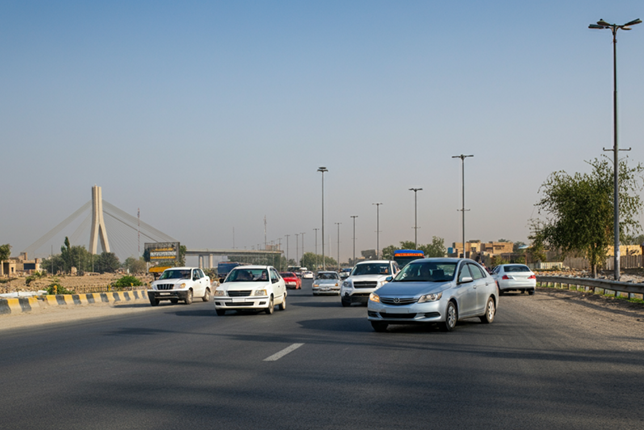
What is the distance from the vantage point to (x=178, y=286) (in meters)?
28.9

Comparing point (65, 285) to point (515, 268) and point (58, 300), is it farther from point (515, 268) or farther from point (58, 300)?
point (515, 268)

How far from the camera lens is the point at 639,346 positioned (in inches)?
461

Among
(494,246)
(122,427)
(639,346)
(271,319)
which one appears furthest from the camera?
(494,246)

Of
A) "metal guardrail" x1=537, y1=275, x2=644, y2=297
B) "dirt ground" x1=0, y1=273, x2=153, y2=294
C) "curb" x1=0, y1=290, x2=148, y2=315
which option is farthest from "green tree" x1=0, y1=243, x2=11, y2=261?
"metal guardrail" x1=537, y1=275, x2=644, y2=297

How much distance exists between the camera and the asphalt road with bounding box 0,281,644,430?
635cm

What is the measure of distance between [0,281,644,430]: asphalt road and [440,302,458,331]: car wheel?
31 cm

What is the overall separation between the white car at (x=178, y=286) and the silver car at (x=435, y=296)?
16.0 m

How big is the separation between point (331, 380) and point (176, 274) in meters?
23.0

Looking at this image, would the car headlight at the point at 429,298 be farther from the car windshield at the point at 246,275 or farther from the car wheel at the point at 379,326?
the car windshield at the point at 246,275

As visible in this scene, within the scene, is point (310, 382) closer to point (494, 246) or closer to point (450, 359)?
point (450, 359)

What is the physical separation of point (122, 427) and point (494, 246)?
660ft

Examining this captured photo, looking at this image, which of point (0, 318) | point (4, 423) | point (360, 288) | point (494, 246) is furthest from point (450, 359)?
point (494, 246)

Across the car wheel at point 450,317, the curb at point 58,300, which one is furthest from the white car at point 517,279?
the curb at point 58,300

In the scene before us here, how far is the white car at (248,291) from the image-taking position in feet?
66.4
